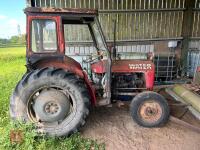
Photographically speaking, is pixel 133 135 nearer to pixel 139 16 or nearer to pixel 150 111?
pixel 150 111

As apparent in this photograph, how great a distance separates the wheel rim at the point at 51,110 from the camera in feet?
10.6

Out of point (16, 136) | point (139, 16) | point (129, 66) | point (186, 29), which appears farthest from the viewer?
point (186, 29)

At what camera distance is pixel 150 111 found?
3.54m

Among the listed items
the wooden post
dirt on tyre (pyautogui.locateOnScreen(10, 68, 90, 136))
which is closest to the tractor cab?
dirt on tyre (pyautogui.locateOnScreen(10, 68, 90, 136))

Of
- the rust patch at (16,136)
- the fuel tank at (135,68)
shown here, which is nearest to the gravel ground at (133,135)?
the fuel tank at (135,68)

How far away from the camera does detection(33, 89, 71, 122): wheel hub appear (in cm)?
321

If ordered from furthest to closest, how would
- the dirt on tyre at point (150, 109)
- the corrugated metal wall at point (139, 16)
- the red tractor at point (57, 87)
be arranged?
the corrugated metal wall at point (139, 16)
the dirt on tyre at point (150, 109)
the red tractor at point (57, 87)

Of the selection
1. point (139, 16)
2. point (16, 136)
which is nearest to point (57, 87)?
point (16, 136)

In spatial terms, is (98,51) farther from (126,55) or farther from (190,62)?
(190,62)

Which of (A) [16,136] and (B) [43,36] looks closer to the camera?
(A) [16,136]

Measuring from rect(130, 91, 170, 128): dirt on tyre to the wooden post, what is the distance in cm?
444

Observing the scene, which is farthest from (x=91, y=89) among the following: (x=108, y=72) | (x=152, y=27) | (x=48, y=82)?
(x=152, y=27)

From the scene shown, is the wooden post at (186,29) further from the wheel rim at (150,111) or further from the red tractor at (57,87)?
the red tractor at (57,87)

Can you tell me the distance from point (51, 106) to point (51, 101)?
8 centimetres
